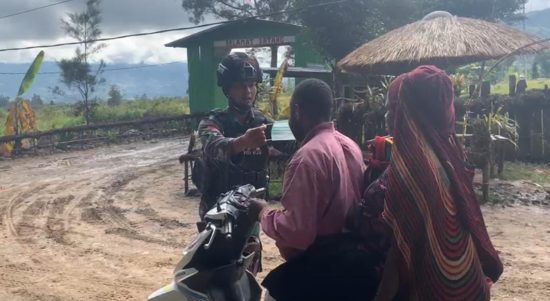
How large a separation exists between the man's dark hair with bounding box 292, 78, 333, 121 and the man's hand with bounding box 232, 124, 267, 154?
42cm

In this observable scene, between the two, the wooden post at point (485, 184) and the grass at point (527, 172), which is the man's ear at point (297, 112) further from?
the grass at point (527, 172)

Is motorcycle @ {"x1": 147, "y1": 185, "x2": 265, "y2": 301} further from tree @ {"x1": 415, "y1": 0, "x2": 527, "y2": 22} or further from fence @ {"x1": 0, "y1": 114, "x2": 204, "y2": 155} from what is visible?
tree @ {"x1": 415, "y1": 0, "x2": 527, "y2": 22}

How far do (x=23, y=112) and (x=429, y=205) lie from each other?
16639mm

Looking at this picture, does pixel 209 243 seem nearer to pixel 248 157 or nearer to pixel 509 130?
pixel 248 157

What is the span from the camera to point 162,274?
18.1ft

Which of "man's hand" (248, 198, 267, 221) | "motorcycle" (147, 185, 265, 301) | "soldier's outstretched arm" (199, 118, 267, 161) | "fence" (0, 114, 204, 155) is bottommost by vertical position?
"fence" (0, 114, 204, 155)

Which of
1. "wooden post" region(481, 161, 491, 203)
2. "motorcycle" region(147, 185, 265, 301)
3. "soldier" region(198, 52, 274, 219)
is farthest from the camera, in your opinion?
"wooden post" region(481, 161, 491, 203)

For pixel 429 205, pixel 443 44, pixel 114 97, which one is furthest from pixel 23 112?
pixel 114 97

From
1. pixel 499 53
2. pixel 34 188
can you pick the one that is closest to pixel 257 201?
pixel 499 53

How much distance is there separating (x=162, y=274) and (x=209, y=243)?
3.34 metres

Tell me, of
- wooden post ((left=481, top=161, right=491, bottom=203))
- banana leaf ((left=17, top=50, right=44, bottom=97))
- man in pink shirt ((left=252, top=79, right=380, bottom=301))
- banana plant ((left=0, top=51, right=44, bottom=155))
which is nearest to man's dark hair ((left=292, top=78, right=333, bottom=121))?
man in pink shirt ((left=252, top=79, right=380, bottom=301))

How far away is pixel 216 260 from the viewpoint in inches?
97.6

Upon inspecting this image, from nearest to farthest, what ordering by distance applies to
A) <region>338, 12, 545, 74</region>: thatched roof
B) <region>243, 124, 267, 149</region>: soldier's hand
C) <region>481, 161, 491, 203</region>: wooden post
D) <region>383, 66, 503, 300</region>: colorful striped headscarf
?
<region>383, 66, 503, 300</region>: colorful striped headscarf → <region>243, 124, 267, 149</region>: soldier's hand → <region>481, 161, 491, 203</region>: wooden post → <region>338, 12, 545, 74</region>: thatched roof

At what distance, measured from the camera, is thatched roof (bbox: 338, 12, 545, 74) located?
953 cm
